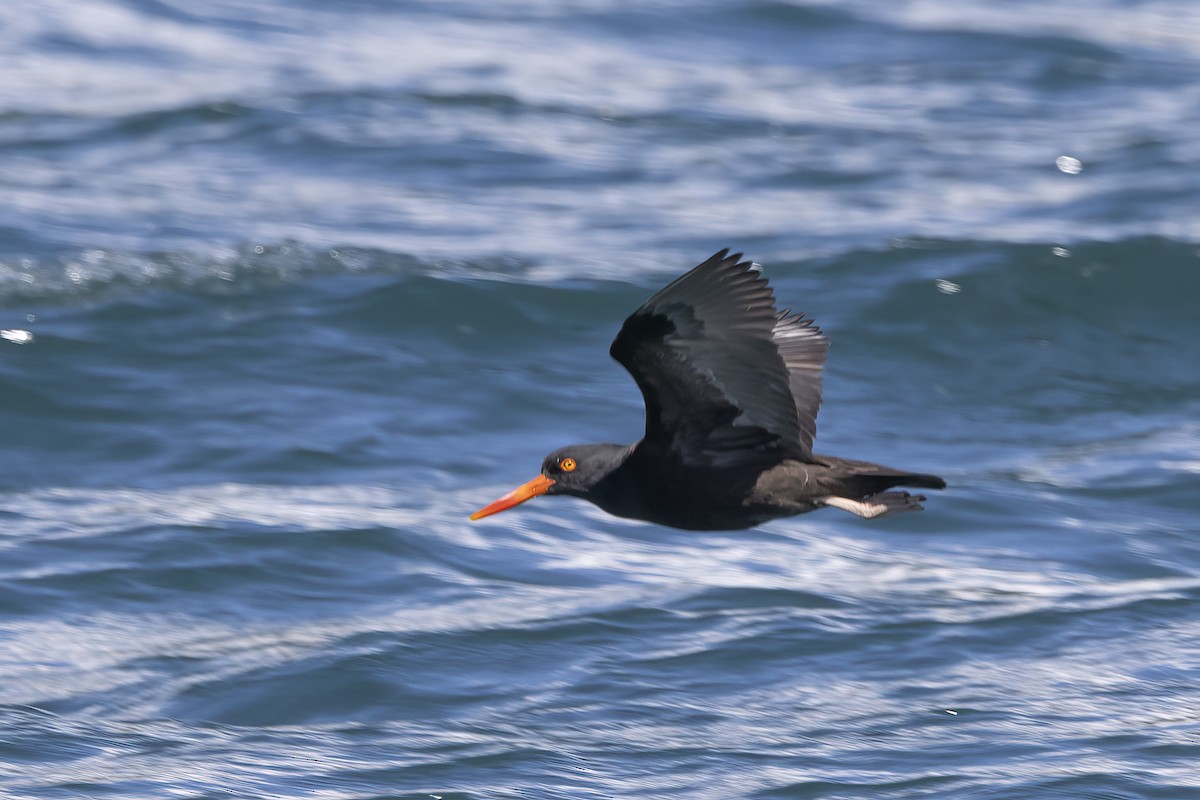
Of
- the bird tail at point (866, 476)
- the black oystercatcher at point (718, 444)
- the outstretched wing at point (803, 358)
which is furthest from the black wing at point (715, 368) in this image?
the bird tail at point (866, 476)

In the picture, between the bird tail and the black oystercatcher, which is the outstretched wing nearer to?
the black oystercatcher

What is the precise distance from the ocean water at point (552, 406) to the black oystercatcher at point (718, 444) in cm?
137

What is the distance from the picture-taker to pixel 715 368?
22.1 feet

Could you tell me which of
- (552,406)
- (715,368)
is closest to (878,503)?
(715,368)

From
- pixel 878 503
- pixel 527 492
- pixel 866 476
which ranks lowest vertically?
pixel 527 492

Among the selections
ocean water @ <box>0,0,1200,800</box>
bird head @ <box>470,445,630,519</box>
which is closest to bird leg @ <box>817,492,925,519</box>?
bird head @ <box>470,445,630,519</box>

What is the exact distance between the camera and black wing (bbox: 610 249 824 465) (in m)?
6.44

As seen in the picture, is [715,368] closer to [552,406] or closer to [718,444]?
[718,444]

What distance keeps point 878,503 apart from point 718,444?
0.66 meters

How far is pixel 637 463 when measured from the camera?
23.2ft

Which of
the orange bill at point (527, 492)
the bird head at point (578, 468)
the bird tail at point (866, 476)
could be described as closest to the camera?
the bird tail at point (866, 476)

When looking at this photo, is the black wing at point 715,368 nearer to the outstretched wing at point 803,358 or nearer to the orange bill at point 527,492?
the outstretched wing at point 803,358

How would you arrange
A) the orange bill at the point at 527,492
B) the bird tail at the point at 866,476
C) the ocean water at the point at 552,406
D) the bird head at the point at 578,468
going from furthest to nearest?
1. the ocean water at the point at 552,406
2. the orange bill at the point at 527,492
3. the bird head at the point at 578,468
4. the bird tail at the point at 866,476

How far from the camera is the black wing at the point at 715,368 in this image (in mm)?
6441
